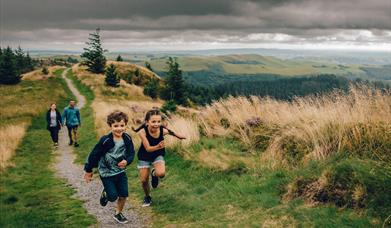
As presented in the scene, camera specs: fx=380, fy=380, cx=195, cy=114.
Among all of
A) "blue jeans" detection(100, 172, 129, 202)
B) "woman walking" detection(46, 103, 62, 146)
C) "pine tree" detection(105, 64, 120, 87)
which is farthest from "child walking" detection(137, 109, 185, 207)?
"pine tree" detection(105, 64, 120, 87)

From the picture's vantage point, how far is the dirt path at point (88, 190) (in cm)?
784

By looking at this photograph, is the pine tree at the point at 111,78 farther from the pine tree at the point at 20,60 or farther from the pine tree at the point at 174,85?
the pine tree at the point at 20,60

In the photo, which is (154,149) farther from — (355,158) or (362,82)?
(362,82)

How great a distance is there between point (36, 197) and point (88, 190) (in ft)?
4.30

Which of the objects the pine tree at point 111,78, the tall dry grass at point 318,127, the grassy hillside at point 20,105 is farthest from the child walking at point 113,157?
the pine tree at point 111,78

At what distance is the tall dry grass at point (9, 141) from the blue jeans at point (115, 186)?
275 inches

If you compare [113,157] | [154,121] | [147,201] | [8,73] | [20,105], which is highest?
[154,121]

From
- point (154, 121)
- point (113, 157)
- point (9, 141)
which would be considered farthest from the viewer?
point (9, 141)

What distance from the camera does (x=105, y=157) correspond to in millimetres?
7285

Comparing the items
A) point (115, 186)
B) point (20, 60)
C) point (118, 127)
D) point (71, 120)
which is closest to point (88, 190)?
point (115, 186)

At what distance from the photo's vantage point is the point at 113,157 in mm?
7289

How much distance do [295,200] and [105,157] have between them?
368cm

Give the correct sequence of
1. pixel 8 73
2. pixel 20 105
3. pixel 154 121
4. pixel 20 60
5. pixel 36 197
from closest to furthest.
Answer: pixel 154 121, pixel 36 197, pixel 20 105, pixel 8 73, pixel 20 60

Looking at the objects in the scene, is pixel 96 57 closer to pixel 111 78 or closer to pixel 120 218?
pixel 111 78
